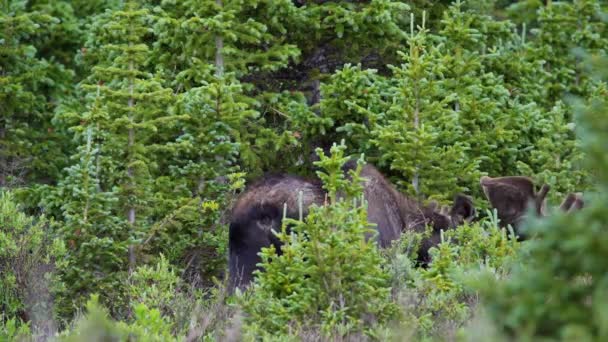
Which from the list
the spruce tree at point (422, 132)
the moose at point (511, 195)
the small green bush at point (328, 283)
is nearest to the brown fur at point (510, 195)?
the moose at point (511, 195)

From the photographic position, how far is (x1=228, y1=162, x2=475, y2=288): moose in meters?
10.2

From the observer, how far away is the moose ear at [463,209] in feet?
37.2

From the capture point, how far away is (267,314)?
7574mm

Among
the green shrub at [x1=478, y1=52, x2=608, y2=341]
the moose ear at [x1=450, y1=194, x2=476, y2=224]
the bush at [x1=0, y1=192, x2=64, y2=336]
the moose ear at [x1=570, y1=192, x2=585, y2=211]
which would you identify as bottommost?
the moose ear at [x1=450, y1=194, x2=476, y2=224]

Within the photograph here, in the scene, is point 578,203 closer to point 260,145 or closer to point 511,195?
point 511,195

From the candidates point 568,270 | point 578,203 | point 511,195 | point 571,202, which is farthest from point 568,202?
point 568,270

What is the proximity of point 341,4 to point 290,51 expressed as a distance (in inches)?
39.3

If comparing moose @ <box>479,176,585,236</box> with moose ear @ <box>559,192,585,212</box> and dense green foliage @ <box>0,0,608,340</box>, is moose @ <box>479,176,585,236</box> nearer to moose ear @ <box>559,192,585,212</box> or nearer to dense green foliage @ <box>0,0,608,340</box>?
dense green foliage @ <box>0,0,608,340</box>

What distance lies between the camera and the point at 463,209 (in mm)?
11375

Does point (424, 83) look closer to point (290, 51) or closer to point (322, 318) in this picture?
point (290, 51)

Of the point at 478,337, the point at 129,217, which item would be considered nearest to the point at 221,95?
the point at 129,217

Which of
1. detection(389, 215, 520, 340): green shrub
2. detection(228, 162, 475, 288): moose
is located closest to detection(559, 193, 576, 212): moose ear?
detection(389, 215, 520, 340): green shrub

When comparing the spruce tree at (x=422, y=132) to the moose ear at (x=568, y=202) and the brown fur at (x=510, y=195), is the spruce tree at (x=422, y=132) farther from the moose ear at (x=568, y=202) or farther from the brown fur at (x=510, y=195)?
the moose ear at (x=568, y=202)

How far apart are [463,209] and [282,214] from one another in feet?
7.40
